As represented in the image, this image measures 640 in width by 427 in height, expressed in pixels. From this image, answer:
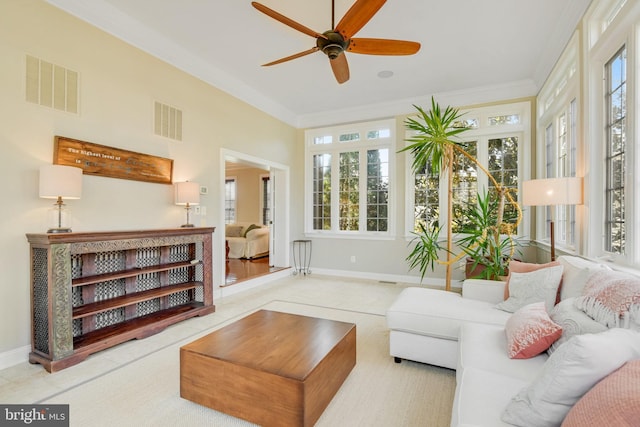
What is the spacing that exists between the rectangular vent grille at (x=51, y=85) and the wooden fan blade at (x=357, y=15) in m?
2.51

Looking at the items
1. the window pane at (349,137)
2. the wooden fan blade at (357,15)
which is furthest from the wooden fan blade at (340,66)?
the window pane at (349,137)

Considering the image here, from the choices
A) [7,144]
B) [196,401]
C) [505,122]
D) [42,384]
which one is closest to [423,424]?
[196,401]

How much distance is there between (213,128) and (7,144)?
228 centimetres

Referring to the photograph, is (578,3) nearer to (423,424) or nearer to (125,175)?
(423,424)

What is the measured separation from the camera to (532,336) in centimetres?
164

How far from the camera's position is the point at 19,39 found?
2.54 meters

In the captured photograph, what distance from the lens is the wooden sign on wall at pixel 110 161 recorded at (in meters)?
2.80

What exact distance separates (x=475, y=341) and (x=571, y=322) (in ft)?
1.66

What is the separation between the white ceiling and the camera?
305 centimetres

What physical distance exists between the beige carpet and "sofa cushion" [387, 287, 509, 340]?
13.5 inches

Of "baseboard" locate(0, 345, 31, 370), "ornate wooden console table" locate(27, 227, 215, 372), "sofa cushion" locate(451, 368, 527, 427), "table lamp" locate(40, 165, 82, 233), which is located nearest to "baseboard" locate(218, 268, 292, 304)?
"ornate wooden console table" locate(27, 227, 215, 372)

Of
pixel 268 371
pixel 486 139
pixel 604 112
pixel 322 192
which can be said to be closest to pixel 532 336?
pixel 268 371

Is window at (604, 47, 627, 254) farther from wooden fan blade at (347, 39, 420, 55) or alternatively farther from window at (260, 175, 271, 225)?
window at (260, 175, 271, 225)

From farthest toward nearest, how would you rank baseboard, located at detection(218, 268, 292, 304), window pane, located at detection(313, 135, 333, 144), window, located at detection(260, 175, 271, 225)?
window, located at detection(260, 175, 271, 225)
window pane, located at detection(313, 135, 333, 144)
baseboard, located at detection(218, 268, 292, 304)
